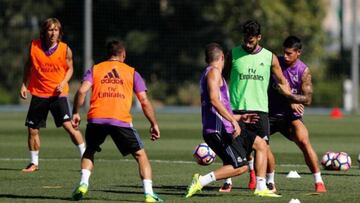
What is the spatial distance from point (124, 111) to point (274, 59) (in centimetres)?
211

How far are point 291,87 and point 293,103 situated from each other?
1.01ft

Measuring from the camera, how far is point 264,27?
56.6 meters

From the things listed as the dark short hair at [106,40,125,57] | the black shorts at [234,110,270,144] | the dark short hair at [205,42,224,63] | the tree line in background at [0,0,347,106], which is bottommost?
the tree line in background at [0,0,347,106]

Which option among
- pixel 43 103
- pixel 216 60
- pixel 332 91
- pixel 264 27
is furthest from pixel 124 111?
Answer: pixel 264 27

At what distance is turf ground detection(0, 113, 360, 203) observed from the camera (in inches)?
534

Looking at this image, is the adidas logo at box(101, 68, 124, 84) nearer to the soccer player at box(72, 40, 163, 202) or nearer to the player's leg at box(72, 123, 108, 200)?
the soccer player at box(72, 40, 163, 202)

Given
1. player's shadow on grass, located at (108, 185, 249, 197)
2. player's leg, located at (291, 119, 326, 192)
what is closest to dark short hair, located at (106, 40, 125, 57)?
player's shadow on grass, located at (108, 185, 249, 197)

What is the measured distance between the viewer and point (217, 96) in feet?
43.0

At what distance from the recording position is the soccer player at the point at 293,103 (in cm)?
1450

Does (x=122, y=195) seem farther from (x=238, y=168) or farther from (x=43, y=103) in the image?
(x=43, y=103)

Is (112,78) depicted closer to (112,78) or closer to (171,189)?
(112,78)

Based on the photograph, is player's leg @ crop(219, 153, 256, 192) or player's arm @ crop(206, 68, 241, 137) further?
player's leg @ crop(219, 153, 256, 192)

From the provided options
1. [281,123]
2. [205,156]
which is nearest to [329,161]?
[205,156]

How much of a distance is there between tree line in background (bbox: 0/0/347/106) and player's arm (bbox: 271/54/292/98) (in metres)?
39.8
